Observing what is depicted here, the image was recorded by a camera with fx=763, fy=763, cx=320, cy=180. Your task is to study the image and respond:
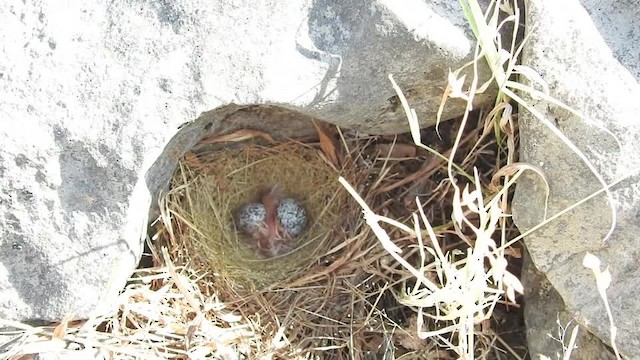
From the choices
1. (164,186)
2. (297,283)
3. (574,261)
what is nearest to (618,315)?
(574,261)

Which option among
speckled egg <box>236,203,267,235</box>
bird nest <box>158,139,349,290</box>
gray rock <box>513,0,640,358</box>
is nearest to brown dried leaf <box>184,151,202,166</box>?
bird nest <box>158,139,349,290</box>

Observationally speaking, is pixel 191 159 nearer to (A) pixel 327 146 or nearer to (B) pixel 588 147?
(A) pixel 327 146

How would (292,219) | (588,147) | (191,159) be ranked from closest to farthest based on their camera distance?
(588,147) < (191,159) < (292,219)

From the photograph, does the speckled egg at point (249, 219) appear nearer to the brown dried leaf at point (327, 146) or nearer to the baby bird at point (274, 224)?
the baby bird at point (274, 224)

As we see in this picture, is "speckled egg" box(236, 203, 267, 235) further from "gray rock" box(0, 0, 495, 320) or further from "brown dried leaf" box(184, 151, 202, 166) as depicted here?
"gray rock" box(0, 0, 495, 320)

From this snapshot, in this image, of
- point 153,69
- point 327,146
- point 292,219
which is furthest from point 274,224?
point 153,69
